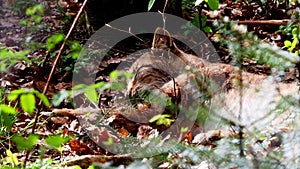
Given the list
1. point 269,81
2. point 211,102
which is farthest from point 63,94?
point 269,81

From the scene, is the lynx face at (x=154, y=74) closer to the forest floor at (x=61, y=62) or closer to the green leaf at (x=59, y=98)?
the forest floor at (x=61, y=62)

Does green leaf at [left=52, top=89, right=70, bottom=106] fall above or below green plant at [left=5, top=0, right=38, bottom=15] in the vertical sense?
above

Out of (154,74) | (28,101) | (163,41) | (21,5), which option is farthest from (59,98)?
(21,5)

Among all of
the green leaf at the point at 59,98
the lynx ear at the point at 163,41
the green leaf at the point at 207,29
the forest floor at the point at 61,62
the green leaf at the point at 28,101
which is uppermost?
the green leaf at the point at 28,101

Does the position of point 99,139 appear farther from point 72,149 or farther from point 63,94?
point 63,94

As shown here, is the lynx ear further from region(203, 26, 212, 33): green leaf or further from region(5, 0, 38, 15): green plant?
region(5, 0, 38, 15): green plant

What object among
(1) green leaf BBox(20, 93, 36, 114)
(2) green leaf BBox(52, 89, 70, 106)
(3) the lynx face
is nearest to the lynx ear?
(3) the lynx face

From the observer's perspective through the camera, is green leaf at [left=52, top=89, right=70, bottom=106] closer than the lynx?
Yes

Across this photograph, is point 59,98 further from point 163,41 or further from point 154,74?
point 163,41

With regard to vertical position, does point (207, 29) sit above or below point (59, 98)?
below

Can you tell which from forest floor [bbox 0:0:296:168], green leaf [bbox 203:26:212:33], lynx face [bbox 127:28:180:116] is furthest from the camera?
green leaf [bbox 203:26:212:33]

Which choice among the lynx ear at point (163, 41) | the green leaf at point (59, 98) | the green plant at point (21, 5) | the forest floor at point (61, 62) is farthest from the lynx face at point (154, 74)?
the green plant at point (21, 5)

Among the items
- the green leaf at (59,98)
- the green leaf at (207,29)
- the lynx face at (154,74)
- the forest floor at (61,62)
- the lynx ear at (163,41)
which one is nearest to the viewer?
the green leaf at (59,98)

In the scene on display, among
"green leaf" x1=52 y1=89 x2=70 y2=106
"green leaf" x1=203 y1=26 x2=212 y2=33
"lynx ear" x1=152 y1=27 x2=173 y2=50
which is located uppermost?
"green leaf" x1=52 y1=89 x2=70 y2=106
